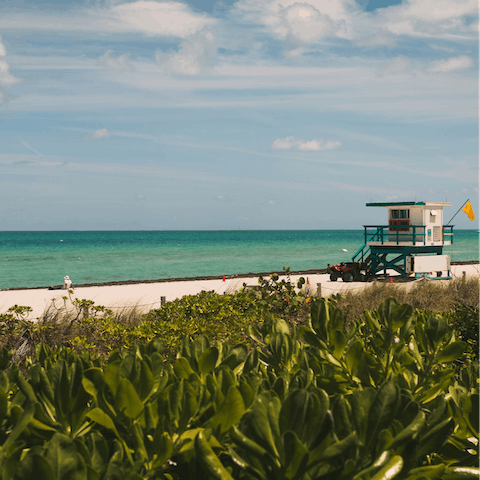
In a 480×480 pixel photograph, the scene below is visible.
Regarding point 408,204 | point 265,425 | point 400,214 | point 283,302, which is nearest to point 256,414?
point 265,425

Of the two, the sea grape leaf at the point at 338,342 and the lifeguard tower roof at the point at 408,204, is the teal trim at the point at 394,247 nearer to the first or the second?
the lifeguard tower roof at the point at 408,204

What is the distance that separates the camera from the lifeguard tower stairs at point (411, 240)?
25.2 m

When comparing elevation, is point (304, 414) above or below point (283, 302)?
above

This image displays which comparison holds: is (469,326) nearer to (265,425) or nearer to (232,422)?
(232,422)

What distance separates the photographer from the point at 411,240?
25.4 metres

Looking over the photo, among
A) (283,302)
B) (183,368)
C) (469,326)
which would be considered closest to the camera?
(183,368)

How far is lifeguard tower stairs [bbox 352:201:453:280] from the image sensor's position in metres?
25.2

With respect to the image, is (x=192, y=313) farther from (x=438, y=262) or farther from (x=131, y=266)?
(x=131, y=266)

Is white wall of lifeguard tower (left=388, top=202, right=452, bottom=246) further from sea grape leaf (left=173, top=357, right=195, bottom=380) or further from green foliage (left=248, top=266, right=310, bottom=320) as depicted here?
sea grape leaf (left=173, top=357, right=195, bottom=380)

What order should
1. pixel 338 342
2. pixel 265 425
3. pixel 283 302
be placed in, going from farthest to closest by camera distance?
pixel 283 302 < pixel 338 342 < pixel 265 425

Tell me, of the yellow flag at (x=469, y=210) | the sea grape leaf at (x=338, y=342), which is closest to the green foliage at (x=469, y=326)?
the sea grape leaf at (x=338, y=342)

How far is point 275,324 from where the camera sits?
2.05 meters

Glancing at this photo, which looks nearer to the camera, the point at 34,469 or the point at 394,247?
the point at 34,469

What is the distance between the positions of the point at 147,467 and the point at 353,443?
490 millimetres
